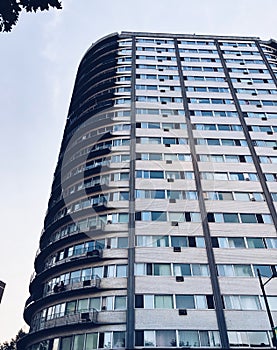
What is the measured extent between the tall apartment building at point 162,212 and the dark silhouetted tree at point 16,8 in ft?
69.5

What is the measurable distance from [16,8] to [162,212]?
23025mm

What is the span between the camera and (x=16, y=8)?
1122cm

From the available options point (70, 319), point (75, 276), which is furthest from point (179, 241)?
point (70, 319)

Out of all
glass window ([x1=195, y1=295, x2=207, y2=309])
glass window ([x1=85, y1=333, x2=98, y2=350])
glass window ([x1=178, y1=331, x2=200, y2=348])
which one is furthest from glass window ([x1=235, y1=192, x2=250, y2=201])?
glass window ([x1=85, y1=333, x2=98, y2=350])

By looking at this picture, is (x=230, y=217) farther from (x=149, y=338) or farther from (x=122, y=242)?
(x=149, y=338)

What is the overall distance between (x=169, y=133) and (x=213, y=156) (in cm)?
634

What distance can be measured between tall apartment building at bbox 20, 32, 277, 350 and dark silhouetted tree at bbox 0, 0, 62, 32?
834 inches

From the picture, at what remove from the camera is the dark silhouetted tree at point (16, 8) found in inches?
434

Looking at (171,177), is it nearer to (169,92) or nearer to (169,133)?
(169,133)

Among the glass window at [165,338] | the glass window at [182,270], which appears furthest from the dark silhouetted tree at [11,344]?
the glass window at [182,270]

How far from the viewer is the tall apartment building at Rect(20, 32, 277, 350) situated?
24.7 meters

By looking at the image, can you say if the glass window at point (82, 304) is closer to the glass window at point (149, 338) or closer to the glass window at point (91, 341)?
the glass window at point (91, 341)

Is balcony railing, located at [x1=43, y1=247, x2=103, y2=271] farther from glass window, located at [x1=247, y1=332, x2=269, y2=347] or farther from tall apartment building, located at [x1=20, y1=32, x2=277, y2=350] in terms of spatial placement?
glass window, located at [x1=247, y1=332, x2=269, y2=347]

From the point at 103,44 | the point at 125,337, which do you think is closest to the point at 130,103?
the point at 103,44
